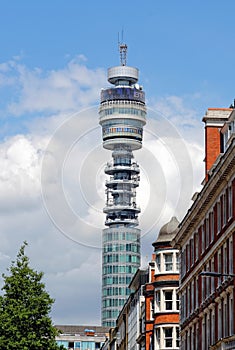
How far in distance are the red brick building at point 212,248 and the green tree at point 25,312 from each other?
13.3 m

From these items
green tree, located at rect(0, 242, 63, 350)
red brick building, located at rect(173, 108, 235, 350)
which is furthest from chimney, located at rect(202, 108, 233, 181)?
green tree, located at rect(0, 242, 63, 350)

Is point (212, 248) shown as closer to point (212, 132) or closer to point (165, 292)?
point (212, 132)

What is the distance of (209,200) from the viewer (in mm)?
79125

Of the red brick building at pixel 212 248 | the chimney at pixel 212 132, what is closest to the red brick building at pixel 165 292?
the red brick building at pixel 212 248

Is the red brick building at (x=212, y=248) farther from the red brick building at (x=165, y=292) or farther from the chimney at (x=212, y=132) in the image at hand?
the red brick building at (x=165, y=292)

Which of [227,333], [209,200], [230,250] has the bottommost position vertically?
[227,333]

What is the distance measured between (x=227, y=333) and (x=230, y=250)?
5820 mm

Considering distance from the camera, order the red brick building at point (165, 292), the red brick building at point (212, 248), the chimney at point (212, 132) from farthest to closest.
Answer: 1. the red brick building at point (165, 292)
2. the chimney at point (212, 132)
3. the red brick building at point (212, 248)

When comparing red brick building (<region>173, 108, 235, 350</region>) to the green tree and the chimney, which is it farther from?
the green tree

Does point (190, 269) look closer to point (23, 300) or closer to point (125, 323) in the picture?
point (23, 300)

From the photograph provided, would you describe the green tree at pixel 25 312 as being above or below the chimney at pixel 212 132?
below

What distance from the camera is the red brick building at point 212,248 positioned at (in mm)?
70125

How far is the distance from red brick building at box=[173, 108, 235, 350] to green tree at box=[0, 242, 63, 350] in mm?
13278

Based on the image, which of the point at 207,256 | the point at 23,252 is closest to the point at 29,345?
the point at 23,252
